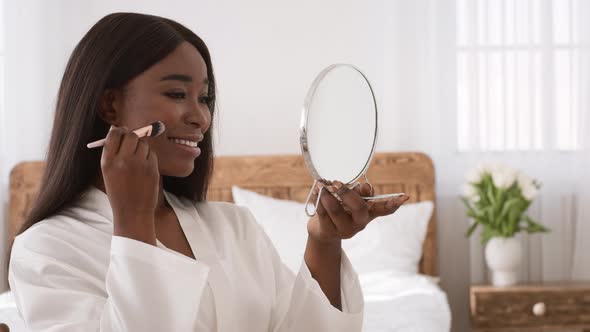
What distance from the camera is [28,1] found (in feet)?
11.4

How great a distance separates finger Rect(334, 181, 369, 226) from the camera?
115cm

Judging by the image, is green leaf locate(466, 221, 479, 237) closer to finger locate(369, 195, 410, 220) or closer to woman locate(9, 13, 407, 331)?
woman locate(9, 13, 407, 331)

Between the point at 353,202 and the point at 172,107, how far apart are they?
1.03ft

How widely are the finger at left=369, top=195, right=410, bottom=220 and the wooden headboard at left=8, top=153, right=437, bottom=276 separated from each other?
7.28ft

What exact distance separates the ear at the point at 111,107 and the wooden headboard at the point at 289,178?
2075 millimetres

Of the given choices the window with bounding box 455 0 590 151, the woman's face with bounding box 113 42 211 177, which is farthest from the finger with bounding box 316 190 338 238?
the window with bounding box 455 0 590 151

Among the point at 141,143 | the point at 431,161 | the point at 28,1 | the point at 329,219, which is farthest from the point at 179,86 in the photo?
the point at 28,1

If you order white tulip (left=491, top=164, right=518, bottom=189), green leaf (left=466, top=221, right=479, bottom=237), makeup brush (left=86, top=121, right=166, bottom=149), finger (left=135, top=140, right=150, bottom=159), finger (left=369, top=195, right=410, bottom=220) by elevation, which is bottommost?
green leaf (left=466, top=221, right=479, bottom=237)

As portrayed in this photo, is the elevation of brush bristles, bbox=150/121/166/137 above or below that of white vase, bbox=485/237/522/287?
above

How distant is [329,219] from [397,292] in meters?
1.65

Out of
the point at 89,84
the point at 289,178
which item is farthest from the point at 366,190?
the point at 289,178

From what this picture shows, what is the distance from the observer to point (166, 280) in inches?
42.9

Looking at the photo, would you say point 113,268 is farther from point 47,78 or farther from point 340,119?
point 47,78

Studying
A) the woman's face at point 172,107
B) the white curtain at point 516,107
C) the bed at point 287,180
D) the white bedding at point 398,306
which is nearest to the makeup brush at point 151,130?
the woman's face at point 172,107
